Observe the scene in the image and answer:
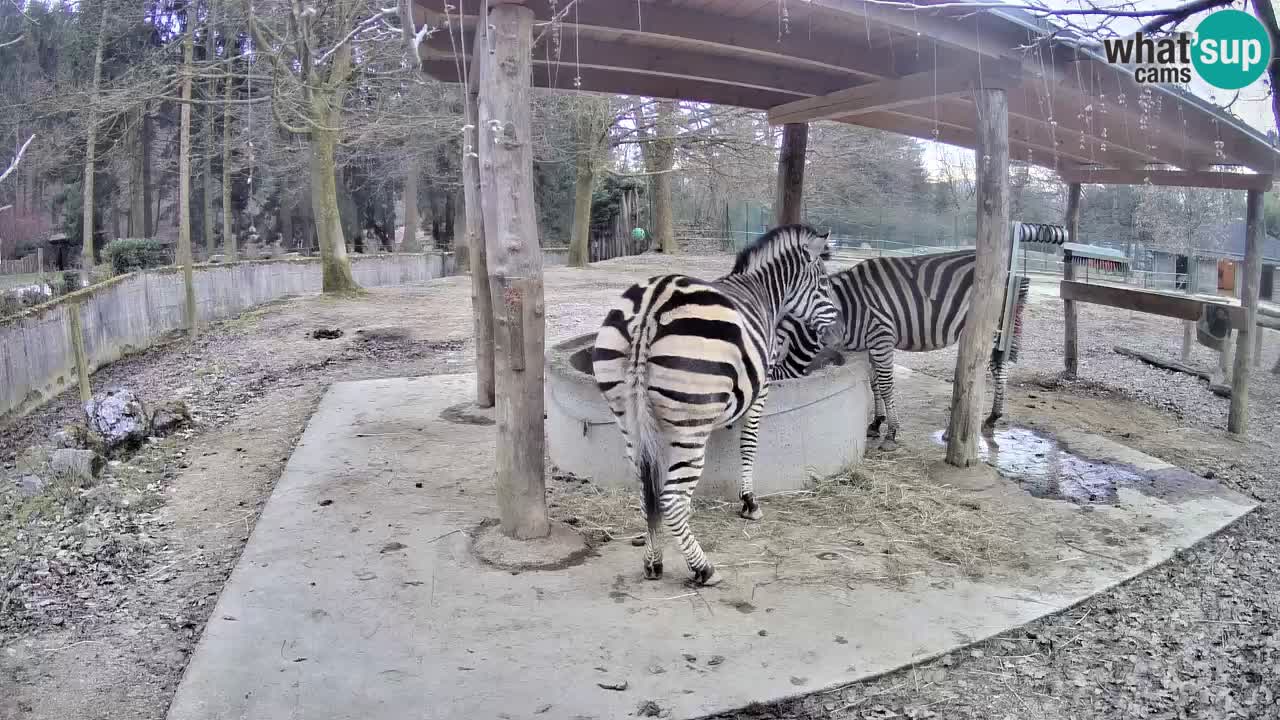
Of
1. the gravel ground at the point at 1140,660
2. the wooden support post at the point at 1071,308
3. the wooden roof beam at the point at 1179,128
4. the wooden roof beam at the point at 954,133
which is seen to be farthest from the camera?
the wooden support post at the point at 1071,308

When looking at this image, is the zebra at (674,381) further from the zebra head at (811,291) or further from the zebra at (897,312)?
the zebra at (897,312)

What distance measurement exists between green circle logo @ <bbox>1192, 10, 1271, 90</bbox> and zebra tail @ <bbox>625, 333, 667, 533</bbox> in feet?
12.0

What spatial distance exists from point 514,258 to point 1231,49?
4.19m

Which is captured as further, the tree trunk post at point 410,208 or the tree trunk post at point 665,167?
the tree trunk post at point 410,208

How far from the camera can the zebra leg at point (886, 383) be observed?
6.94 m

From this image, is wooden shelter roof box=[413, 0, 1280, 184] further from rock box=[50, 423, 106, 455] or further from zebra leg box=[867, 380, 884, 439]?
rock box=[50, 423, 106, 455]

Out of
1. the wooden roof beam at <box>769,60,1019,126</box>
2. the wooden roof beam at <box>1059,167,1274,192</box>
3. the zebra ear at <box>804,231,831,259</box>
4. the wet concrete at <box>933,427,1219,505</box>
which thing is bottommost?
the wet concrete at <box>933,427,1219,505</box>

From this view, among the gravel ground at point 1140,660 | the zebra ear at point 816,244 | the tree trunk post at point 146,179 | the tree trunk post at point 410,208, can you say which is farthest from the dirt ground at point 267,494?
the tree trunk post at point 146,179

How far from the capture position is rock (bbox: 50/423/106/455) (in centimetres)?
684

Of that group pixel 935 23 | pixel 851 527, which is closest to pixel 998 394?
pixel 851 527

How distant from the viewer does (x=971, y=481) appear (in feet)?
19.3

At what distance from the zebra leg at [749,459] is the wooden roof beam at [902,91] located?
2.65 metres

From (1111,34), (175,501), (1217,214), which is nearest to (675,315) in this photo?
(1111,34)

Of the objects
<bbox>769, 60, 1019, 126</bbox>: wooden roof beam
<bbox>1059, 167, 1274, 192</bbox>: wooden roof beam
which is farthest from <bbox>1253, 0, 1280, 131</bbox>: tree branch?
<bbox>1059, 167, 1274, 192</bbox>: wooden roof beam
